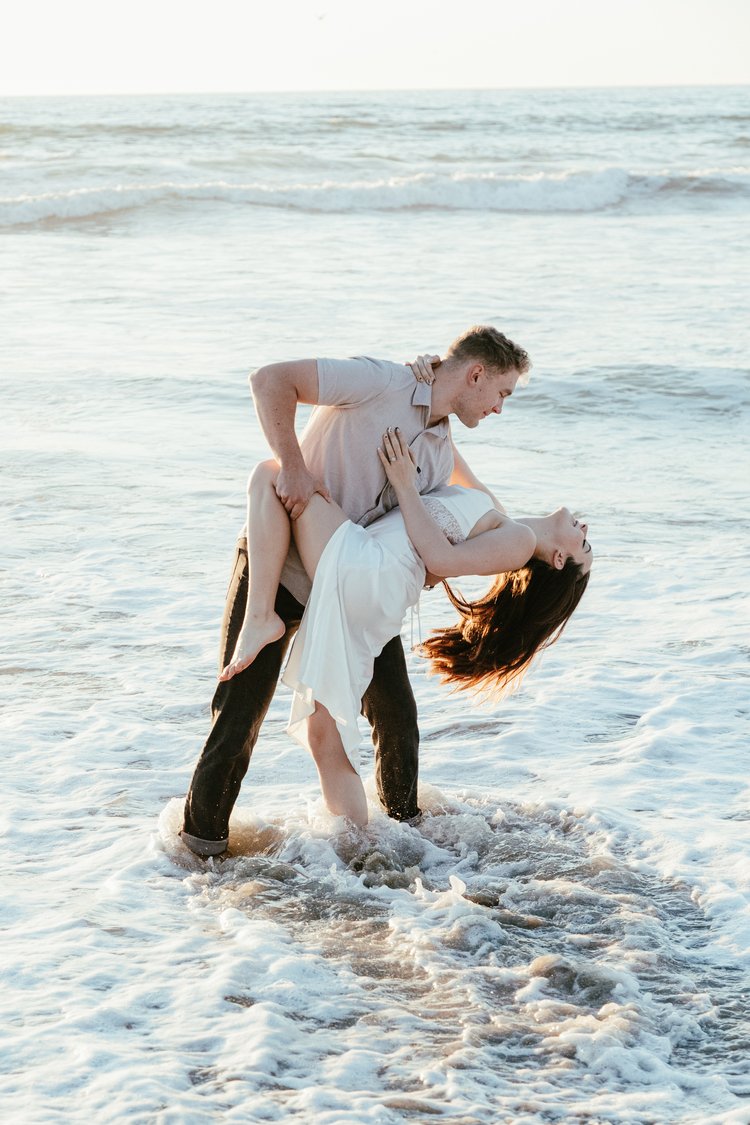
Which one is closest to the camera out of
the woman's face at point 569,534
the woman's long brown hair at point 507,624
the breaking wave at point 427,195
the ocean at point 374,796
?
the ocean at point 374,796

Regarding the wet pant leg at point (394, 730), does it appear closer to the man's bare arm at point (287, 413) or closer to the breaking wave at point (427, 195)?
the man's bare arm at point (287, 413)

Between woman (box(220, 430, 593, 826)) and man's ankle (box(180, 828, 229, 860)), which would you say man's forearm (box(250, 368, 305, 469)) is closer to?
woman (box(220, 430, 593, 826))

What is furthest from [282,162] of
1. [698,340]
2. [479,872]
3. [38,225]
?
[479,872]

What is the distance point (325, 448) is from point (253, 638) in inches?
24.4

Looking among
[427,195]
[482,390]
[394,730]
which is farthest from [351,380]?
[427,195]

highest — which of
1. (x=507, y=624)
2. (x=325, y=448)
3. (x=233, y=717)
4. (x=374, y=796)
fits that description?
(x=325, y=448)

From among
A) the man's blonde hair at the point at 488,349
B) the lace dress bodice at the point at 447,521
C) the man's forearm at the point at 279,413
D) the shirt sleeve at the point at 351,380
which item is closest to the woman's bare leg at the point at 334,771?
the lace dress bodice at the point at 447,521

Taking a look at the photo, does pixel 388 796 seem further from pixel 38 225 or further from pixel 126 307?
pixel 38 225

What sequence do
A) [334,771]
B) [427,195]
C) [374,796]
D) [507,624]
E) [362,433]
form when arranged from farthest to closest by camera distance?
[427,195]
[374,796]
[507,624]
[334,771]
[362,433]

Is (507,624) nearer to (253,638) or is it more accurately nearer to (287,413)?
(253,638)

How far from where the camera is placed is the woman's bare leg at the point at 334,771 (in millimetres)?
4117

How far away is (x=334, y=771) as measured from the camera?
418 cm

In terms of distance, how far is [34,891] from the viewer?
3.94 m

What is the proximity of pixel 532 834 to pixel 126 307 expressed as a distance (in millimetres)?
12052
